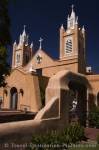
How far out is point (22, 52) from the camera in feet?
205

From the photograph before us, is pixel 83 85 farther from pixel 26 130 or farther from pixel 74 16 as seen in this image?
pixel 74 16

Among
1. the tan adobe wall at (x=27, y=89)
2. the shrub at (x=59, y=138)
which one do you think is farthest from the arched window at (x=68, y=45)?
the shrub at (x=59, y=138)

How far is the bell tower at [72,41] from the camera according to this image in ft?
160

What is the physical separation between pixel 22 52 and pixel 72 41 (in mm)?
16222

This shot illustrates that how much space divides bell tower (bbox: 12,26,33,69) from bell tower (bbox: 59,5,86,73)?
13.5 m

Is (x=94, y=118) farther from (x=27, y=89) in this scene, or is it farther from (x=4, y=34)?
(x=27, y=89)

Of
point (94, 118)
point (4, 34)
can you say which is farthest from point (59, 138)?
point (4, 34)

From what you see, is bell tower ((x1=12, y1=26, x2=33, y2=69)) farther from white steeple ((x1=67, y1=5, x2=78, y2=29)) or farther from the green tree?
the green tree

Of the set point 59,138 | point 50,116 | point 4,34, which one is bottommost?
point 59,138

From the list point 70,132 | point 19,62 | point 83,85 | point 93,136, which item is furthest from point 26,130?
point 19,62

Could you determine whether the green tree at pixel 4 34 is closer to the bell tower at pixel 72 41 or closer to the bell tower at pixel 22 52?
the bell tower at pixel 72 41

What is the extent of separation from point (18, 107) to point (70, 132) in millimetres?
18458

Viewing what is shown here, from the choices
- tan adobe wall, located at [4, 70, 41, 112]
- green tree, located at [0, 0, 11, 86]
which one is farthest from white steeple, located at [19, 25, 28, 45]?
green tree, located at [0, 0, 11, 86]

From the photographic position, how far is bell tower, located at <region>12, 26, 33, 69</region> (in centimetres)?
6265
